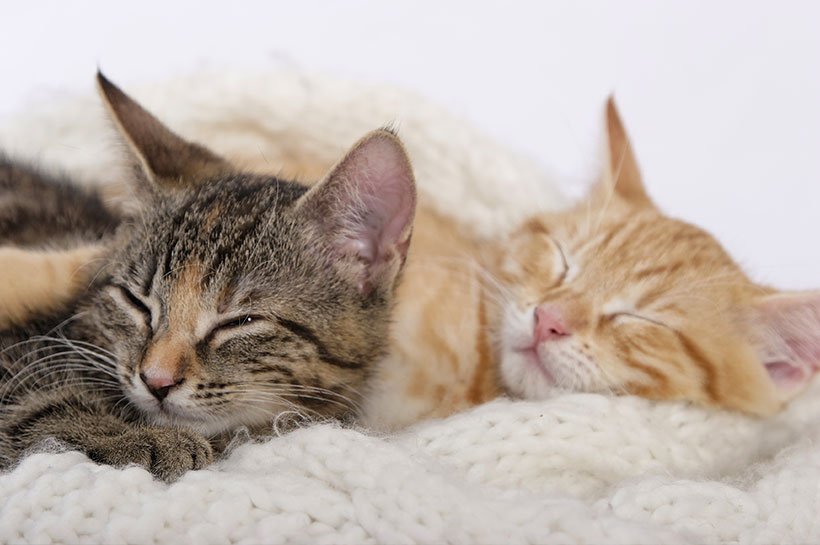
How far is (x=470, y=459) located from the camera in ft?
3.28

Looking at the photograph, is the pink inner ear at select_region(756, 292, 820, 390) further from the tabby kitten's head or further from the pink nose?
the tabby kitten's head

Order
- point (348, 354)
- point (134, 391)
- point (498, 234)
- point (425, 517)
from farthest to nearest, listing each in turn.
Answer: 1. point (498, 234)
2. point (348, 354)
3. point (134, 391)
4. point (425, 517)

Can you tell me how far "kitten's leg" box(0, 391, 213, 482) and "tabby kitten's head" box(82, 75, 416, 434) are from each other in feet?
0.13

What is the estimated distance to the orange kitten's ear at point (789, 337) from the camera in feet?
3.75

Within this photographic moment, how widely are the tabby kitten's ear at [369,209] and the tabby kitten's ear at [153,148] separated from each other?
0.22 metres

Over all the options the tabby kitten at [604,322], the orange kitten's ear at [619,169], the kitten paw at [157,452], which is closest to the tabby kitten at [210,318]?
the kitten paw at [157,452]


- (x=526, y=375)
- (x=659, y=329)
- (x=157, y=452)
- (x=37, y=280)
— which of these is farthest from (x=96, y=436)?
(x=659, y=329)

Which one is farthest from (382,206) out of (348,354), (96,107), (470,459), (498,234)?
(96,107)

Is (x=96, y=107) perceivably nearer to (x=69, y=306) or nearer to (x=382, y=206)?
(x=69, y=306)

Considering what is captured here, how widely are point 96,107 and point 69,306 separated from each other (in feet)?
2.16

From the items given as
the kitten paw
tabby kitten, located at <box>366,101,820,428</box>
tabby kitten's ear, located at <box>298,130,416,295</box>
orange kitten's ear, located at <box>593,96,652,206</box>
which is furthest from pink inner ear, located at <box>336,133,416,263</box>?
orange kitten's ear, located at <box>593,96,652,206</box>

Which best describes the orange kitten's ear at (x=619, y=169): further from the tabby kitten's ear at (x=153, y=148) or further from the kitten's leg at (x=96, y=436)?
the kitten's leg at (x=96, y=436)

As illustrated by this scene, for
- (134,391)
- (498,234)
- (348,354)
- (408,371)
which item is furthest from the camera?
(498,234)

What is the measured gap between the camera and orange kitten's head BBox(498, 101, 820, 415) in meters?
1.15
